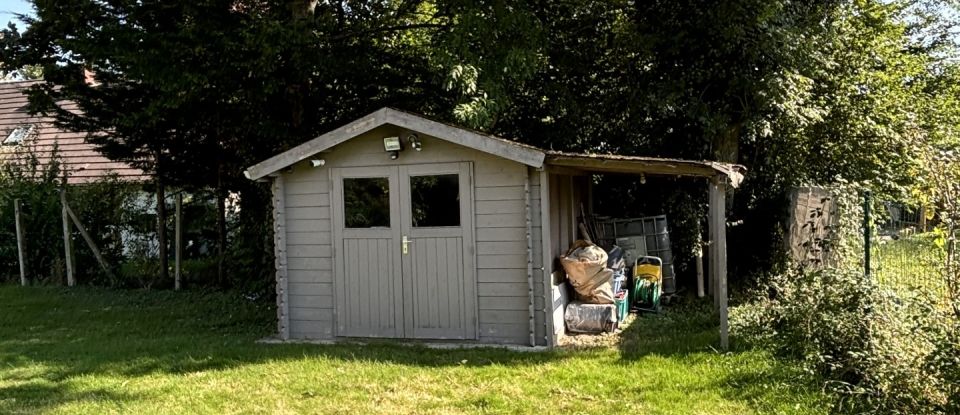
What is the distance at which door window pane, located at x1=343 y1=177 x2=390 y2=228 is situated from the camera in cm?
758

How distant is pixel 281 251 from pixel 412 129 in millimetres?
2087

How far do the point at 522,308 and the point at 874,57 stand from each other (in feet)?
22.5

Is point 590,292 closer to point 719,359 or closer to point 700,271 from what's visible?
point 719,359

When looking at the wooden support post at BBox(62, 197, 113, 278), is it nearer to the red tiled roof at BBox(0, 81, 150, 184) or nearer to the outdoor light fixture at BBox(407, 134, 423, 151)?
the red tiled roof at BBox(0, 81, 150, 184)

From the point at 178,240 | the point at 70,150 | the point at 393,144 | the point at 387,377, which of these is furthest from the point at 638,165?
the point at 70,150

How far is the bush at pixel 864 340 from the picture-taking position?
15.0 ft

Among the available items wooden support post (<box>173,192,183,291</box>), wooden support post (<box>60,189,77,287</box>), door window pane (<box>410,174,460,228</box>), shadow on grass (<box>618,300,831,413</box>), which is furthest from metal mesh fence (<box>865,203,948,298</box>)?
wooden support post (<box>60,189,77,287</box>)

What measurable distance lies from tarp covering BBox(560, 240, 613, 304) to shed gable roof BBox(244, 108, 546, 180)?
4.77ft

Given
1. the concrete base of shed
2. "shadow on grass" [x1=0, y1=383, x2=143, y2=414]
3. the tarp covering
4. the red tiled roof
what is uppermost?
the red tiled roof

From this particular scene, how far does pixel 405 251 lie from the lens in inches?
296

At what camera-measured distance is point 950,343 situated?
464cm

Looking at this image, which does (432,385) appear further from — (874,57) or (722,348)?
(874,57)

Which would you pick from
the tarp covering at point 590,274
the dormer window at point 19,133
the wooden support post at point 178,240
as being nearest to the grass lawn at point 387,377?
the tarp covering at point 590,274

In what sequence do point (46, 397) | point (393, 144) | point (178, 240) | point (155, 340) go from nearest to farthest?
point (46, 397) < point (393, 144) < point (155, 340) < point (178, 240)
